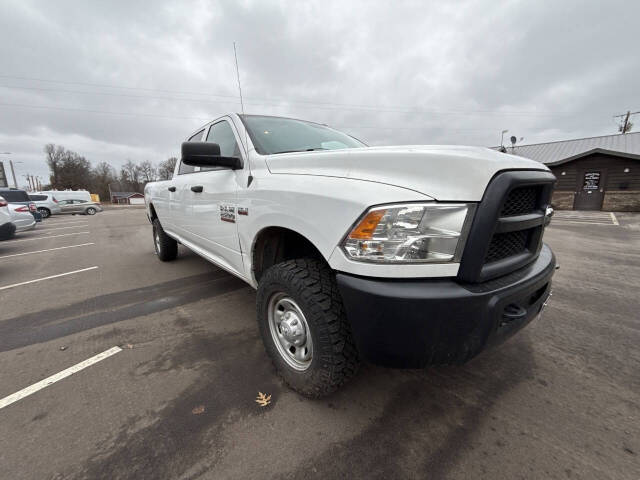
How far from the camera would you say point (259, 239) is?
2.12 m

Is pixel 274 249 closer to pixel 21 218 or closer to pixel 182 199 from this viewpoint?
pixel 182 199

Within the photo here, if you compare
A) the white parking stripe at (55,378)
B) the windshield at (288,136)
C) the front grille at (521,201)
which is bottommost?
the white parking stripe at (55,378)

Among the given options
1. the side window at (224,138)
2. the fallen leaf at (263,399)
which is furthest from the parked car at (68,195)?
the fallen leaf at (263,399)

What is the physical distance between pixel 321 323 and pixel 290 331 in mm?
367

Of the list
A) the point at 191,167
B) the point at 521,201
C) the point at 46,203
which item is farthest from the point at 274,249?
the point at 46,203

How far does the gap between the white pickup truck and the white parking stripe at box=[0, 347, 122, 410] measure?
1426 mm

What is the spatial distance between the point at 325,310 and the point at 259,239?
854mm

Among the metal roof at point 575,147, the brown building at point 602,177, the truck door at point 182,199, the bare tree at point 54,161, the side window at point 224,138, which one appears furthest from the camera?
the bare tree at point 54,161

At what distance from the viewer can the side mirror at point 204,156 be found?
2.02 metres

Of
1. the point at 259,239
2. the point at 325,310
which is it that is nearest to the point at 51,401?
the point at 259,239

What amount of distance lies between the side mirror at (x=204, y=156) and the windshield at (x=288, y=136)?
0.26m

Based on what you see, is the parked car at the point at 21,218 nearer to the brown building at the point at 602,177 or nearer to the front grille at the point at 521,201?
the front grille at the point at 521,201

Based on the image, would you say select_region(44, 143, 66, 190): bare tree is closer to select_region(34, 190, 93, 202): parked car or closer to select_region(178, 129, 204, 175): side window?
select_region(34, 190, 93, 202): parked car

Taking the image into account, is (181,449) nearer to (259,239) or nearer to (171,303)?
(259,239)
